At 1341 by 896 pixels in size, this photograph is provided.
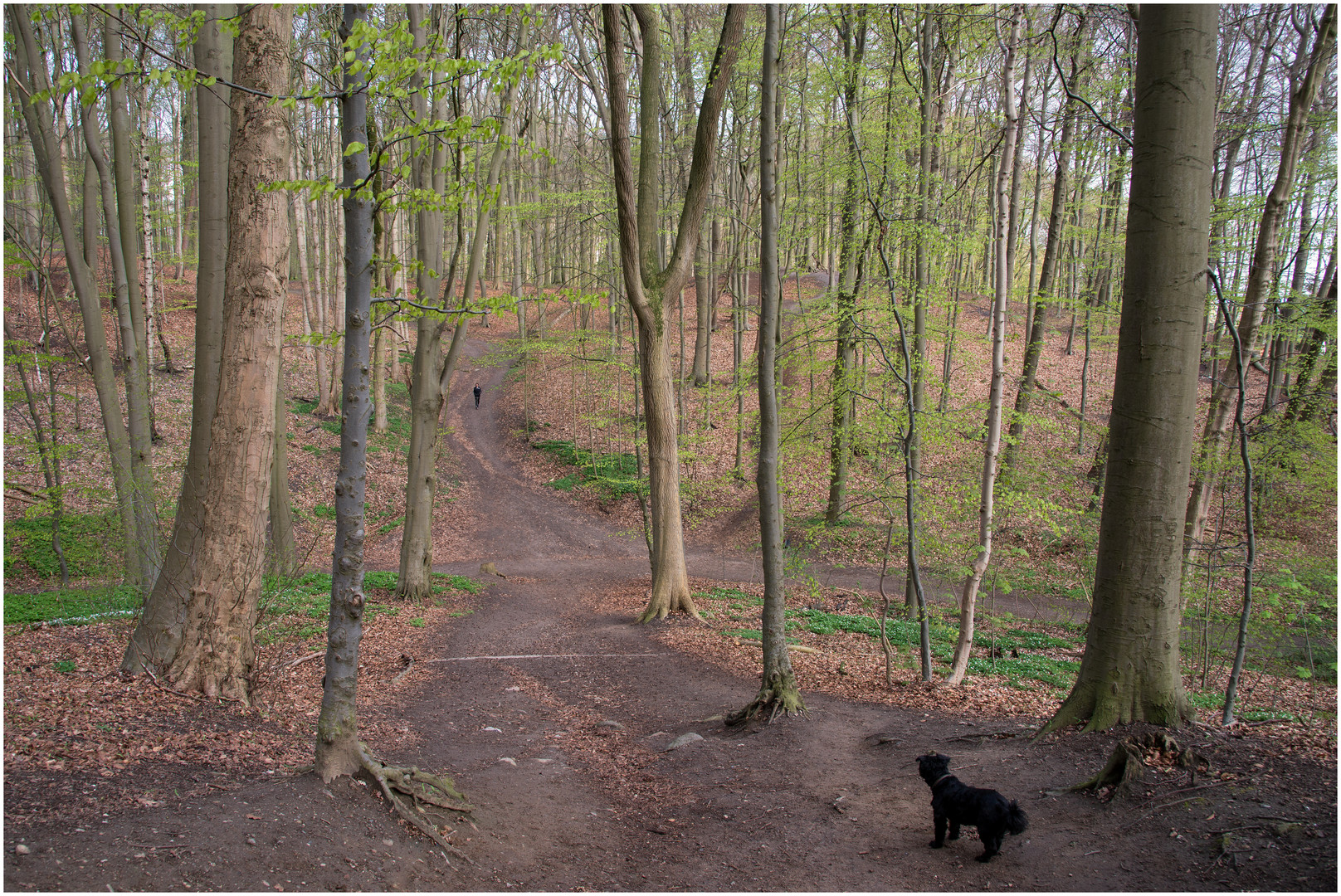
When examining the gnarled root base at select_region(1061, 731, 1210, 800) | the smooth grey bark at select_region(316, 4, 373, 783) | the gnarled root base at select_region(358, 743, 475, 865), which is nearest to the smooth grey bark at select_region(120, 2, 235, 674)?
the smooth grey bark at select_region(316, 4, 373, 783)

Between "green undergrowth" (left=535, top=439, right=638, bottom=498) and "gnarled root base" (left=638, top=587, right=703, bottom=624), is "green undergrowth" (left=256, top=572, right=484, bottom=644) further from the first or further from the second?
"green undergrowth" (left=535, top=439, right=638, bottom=498)

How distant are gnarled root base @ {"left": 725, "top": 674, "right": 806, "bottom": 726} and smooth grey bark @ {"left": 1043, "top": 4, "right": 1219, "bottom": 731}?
2.54 metres

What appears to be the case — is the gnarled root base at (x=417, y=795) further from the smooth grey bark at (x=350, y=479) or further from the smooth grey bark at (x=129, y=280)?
the smooth grey bark at (x=129, y=280)

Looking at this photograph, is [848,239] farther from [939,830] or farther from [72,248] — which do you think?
[72,248]

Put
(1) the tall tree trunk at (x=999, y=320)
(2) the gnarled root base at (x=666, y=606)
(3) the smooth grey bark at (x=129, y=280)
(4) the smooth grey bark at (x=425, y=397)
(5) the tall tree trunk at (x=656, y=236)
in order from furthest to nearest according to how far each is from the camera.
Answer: (4) the smooth grey bark at (x=425, y=397) → (2) the gnarled root base at (x=666, y=606) → (3) the smooth grey bark at (x=129, y=280) → (5) the tall tree trunk at (x=656, y=236) → (1) the tall tree trunk at (x=999, y=320)

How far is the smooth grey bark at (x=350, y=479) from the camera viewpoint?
151 inches

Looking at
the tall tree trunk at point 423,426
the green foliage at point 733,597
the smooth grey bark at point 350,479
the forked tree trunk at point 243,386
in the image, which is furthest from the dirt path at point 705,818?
the green foliage at point 733,597

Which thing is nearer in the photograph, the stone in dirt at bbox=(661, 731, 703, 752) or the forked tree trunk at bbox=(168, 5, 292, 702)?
the forked tree trunk at bbox=(168, 5, 292, 702)

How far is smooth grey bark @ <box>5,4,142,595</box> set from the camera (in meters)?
8.48

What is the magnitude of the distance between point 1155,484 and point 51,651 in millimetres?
8973

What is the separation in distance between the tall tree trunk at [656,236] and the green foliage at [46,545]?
8.45 metres

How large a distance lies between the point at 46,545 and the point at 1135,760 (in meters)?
17.3

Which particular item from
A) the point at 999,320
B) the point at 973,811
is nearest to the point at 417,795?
the point at 973,811

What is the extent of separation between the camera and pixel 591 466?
22438mm
